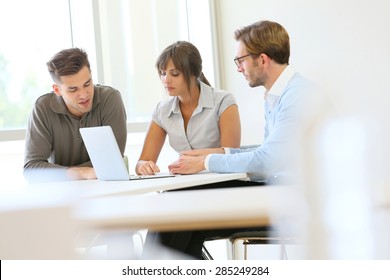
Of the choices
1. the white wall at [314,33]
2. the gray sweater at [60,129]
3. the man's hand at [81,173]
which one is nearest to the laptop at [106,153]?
the man's hand at [81,173]

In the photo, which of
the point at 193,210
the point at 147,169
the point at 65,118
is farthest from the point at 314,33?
the point at 193,210

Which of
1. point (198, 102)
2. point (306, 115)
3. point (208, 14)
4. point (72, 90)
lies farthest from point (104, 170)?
point (208, 14)

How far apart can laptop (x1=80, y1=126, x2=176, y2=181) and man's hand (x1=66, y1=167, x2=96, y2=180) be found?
20cm

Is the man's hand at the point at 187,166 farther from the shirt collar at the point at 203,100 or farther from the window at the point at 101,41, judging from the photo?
the window at the point at 101,41

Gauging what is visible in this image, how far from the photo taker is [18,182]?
375 cm

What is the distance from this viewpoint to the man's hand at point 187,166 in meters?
2.39

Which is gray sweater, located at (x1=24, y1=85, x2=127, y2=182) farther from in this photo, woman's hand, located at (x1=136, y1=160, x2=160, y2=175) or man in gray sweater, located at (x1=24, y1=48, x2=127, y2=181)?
woman's hand, located at (x1=136, y1=160, x2=160, y2=175)

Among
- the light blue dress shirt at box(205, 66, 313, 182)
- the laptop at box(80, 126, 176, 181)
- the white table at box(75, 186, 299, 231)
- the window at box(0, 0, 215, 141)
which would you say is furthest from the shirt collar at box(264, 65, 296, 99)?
the white table at box(75, 186, 299, 231)

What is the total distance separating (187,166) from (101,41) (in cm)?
191

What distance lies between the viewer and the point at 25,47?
3.82 meters

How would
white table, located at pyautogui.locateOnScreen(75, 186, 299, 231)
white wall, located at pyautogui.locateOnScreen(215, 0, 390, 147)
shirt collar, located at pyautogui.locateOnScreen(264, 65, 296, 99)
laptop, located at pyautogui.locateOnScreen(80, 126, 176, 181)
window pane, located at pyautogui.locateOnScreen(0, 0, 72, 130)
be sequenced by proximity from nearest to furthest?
white table, located at pyautogui.locateOnScreen(75, 186, 299, 231), laptop, located at pyautogui.locateOnScreen(80, 126, 176, 181), shirt collar, located at pyautogui.locateOnScreen(264, 65, 296, 99), window pane, located at pyautogui.locateOnScreen(0, 0, 72, 130), white wall, located at pyautogui.locateOnScreen(215, 0, 390, 147)

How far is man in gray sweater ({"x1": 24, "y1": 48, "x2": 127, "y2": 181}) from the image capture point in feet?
8.87

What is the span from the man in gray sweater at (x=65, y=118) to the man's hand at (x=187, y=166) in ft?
1.36

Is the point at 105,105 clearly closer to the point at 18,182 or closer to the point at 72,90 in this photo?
the point at 72,90
